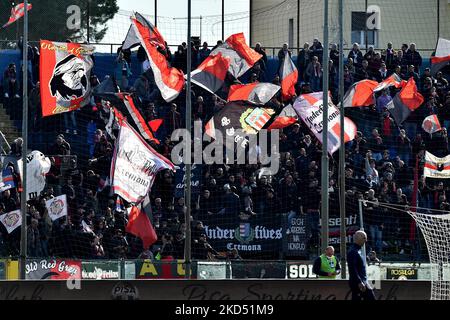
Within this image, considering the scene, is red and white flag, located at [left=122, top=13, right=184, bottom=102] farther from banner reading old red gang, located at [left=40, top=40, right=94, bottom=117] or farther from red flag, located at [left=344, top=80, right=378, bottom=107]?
red flag, located at [left=344, top=80, right=378, bottom=107]

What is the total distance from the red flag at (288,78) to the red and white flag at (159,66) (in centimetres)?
272

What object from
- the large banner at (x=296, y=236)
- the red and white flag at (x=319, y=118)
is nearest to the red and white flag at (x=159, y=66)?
the red and white flag at (x=319, y=118)

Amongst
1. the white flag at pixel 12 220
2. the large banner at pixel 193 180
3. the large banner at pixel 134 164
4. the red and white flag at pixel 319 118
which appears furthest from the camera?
the large banner at pixel 193 180

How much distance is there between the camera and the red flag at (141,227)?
94.5 feet

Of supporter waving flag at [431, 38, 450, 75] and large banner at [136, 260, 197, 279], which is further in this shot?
supporter waving flag at [431, 38, 450, 75]

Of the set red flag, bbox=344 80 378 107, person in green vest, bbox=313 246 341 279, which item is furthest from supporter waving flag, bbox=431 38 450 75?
person in green vest, bbox=313 246 341 279

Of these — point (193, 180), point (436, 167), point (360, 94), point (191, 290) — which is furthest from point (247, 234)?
point (191, 290)

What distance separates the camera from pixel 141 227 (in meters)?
28.8

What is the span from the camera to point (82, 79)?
31250mm

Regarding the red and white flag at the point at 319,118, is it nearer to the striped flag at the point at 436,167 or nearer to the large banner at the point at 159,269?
the striped flag at the point at 436,167

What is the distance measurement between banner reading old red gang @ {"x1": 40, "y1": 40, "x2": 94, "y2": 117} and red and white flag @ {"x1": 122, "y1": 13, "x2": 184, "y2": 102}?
1322 millimetres

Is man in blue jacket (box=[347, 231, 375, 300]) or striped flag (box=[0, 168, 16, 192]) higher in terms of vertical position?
striped flag (box=[0, 168, 16, 192])

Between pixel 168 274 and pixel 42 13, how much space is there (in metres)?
15.2

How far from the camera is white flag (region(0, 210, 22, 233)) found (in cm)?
2905
